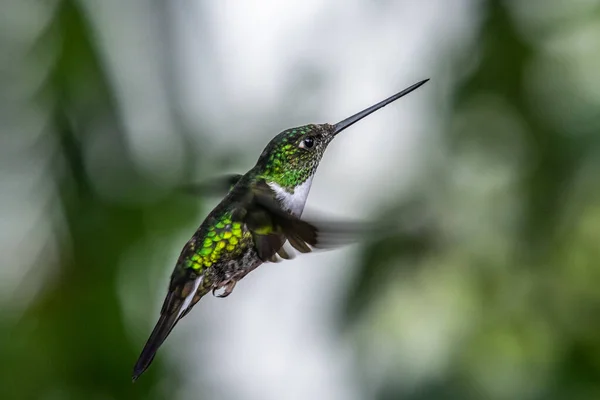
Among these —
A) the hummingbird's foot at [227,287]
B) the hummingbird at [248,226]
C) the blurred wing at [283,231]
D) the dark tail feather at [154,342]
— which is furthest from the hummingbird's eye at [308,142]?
the dark tail feather at [154,342]

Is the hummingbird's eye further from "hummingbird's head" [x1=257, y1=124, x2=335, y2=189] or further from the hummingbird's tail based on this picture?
the hummingbird's tail

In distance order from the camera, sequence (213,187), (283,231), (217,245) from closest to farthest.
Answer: (283,231) < (217,245) < (213,187)

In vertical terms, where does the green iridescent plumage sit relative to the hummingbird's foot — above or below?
above

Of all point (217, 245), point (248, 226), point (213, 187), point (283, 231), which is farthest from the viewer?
point (213, 187)

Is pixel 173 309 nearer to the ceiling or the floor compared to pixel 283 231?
nearer to the floor

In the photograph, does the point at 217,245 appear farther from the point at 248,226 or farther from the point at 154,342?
the point at 154,342

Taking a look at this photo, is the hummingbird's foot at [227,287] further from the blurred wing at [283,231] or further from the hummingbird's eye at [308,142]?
the hummingbird's eye at [308,142]

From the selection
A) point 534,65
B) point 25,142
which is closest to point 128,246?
point 25,142

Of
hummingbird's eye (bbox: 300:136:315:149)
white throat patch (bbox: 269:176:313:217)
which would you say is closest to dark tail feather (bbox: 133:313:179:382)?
white throat patch (bbox: 269:176:313:217)

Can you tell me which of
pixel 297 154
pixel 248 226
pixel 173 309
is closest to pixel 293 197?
pixel 297 154
